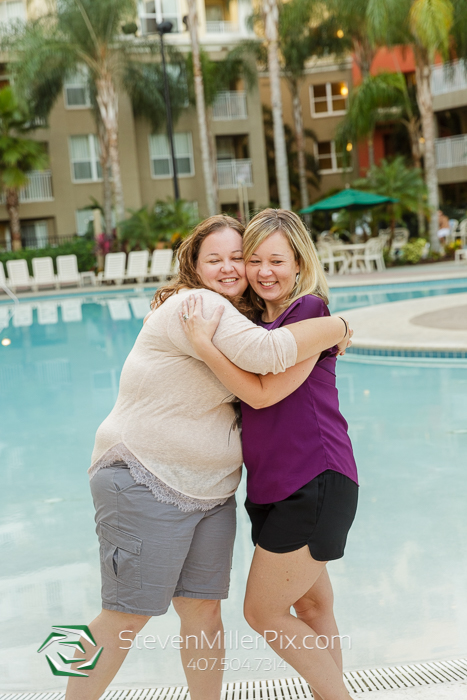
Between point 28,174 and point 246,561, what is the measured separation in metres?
28.5

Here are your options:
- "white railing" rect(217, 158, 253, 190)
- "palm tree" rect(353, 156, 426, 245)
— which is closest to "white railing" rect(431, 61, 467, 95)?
"palm tree" rect(353, 156, 426, 245)

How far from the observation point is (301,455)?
2057mm

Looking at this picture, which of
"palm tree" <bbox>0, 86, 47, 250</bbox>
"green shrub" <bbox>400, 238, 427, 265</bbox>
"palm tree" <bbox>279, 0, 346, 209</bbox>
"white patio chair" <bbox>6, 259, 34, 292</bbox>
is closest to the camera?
"white patio chair" <bbox>6, 259, 34, 292</bbox>

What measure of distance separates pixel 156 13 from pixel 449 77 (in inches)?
492

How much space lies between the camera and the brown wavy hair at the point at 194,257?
2242mm

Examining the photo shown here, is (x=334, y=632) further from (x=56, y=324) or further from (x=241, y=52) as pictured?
(x=241, y=52)

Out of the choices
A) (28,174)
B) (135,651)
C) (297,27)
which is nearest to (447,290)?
(135,651)

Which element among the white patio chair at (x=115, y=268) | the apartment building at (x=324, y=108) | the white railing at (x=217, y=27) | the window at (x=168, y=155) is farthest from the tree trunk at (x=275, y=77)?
the apartment building at (x=324, y=108)

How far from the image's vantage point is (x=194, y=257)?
2.27m

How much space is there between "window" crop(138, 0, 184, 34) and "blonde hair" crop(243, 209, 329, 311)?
108ft

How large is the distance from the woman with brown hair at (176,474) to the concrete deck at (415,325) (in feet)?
21.1

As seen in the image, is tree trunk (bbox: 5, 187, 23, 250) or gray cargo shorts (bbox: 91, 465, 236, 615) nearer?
gray cargo shorts (bbox: 91, 465, 236, 615)

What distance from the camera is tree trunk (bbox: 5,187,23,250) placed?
94.2 feet

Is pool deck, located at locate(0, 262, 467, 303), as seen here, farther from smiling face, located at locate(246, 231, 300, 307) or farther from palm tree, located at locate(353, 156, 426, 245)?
smiling face, located at locate(246, 231, 300, 307)
